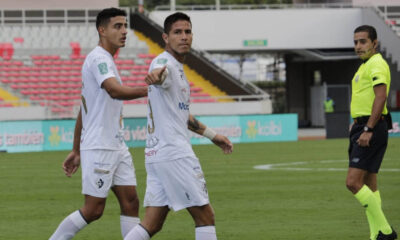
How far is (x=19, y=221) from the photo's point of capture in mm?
12078

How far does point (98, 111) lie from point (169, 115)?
0.98 m

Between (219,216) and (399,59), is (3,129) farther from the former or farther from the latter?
(399,59)

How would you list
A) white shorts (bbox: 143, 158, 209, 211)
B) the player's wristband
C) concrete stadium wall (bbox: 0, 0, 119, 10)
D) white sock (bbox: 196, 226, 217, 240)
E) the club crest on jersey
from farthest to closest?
concrete stadium wall (bbox: 0, 0, 119, 10)
the player's wristband
the club crest on jersey
white sock (bbox: 196, 226, 217, 240)
white shorts (bbox: 143, 158, 209, 211)

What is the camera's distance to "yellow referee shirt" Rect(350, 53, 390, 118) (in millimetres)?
9227

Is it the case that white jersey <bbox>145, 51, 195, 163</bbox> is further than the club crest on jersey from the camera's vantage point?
No

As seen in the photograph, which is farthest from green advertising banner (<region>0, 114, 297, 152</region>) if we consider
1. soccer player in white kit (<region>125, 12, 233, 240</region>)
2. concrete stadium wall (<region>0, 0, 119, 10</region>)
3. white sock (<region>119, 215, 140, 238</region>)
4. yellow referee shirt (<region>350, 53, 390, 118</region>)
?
soccer player in white kit (<region>125, 12, 233, 240</region>)

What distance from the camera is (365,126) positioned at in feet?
30.1

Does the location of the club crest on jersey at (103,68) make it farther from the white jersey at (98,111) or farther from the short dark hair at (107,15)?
the short dark hair at (107,15)

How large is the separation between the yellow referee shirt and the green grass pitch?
5.39 ft

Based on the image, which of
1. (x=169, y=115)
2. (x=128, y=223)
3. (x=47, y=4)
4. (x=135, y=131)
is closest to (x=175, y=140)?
(x=169, y=115)

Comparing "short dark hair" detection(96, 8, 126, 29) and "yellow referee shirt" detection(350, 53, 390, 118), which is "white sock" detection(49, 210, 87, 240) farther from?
"yellow referee shirt" detection(350, 53, 390, 118)

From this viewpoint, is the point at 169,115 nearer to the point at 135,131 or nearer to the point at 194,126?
the point at 194,126

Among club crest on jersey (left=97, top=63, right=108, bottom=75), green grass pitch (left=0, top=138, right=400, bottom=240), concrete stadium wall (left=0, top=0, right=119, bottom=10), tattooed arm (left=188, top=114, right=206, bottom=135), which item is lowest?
green grass pitch (left=0, top=138, right=400, bottom=240)

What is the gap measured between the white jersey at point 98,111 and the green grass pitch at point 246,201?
2832 millimetres
